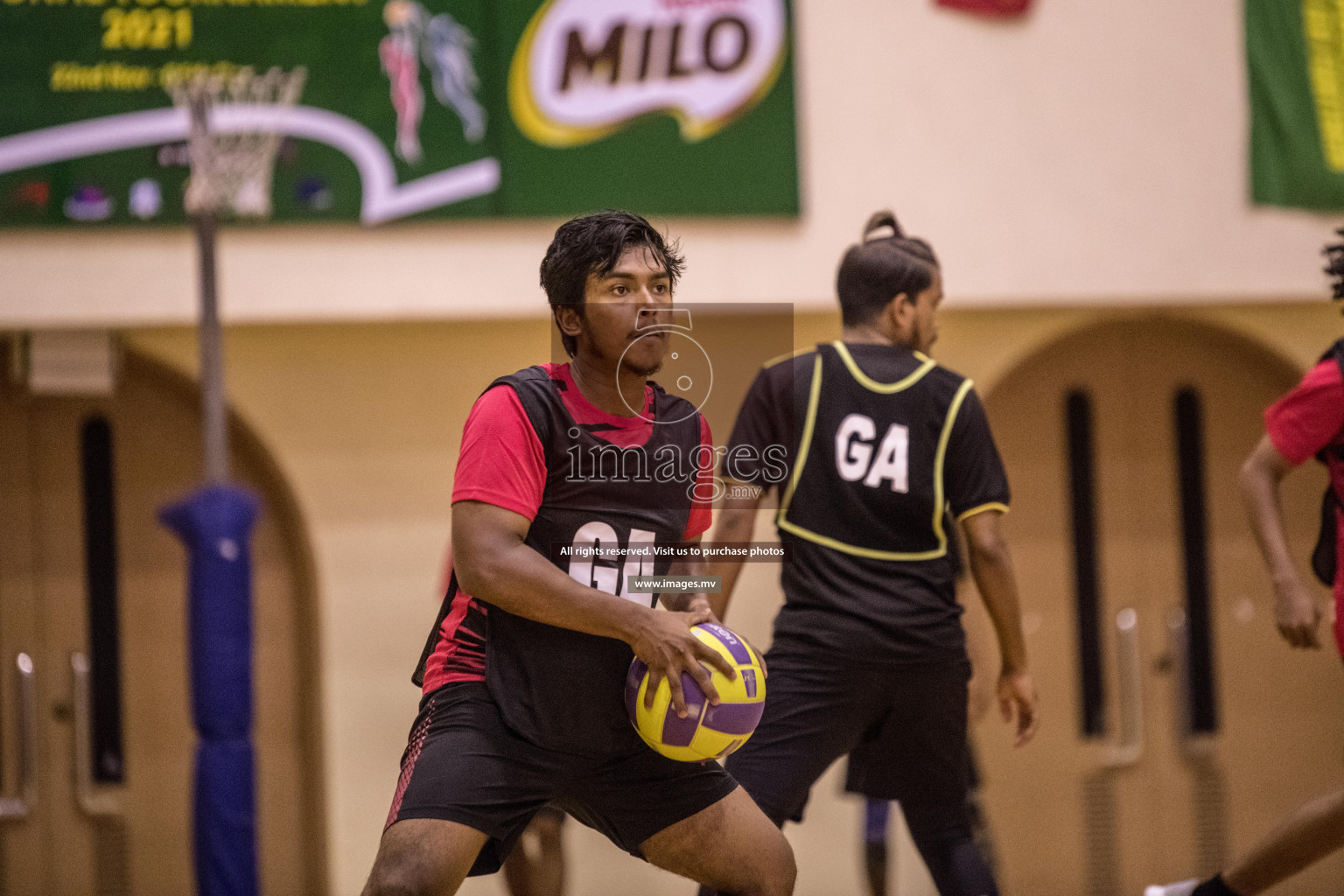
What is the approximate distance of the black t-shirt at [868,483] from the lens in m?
3.68

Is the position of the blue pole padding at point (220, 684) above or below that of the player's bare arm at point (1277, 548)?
below

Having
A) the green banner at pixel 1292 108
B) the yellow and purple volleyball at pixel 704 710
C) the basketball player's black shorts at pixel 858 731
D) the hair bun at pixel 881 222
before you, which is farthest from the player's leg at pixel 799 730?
the green banner at pixel 1292 108

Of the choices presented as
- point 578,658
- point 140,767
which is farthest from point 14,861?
point 578,658

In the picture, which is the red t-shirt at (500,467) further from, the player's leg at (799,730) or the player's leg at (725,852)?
the player's leg at (799,730)

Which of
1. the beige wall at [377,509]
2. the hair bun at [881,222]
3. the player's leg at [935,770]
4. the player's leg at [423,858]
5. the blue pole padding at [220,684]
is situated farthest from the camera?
the beige wall at [377,509]

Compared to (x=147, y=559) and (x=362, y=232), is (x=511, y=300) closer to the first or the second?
(x=362, y=232)

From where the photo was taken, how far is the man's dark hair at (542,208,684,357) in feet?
9.47

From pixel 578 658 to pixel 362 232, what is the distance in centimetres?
430

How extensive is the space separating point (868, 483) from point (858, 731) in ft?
2.19

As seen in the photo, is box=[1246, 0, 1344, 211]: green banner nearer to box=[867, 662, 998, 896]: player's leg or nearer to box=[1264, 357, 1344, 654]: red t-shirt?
box=[1264, 357, 1344, 654]: red t-shirt

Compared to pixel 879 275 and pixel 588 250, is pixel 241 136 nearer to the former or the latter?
pixel 879 275

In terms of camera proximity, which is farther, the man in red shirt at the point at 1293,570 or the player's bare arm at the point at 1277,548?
the player's bare arm at the point at 1277,548

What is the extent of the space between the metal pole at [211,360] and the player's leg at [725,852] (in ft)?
12.8

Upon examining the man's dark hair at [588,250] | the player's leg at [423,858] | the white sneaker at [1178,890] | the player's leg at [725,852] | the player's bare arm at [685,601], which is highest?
the man's dark hair at [588,250]
